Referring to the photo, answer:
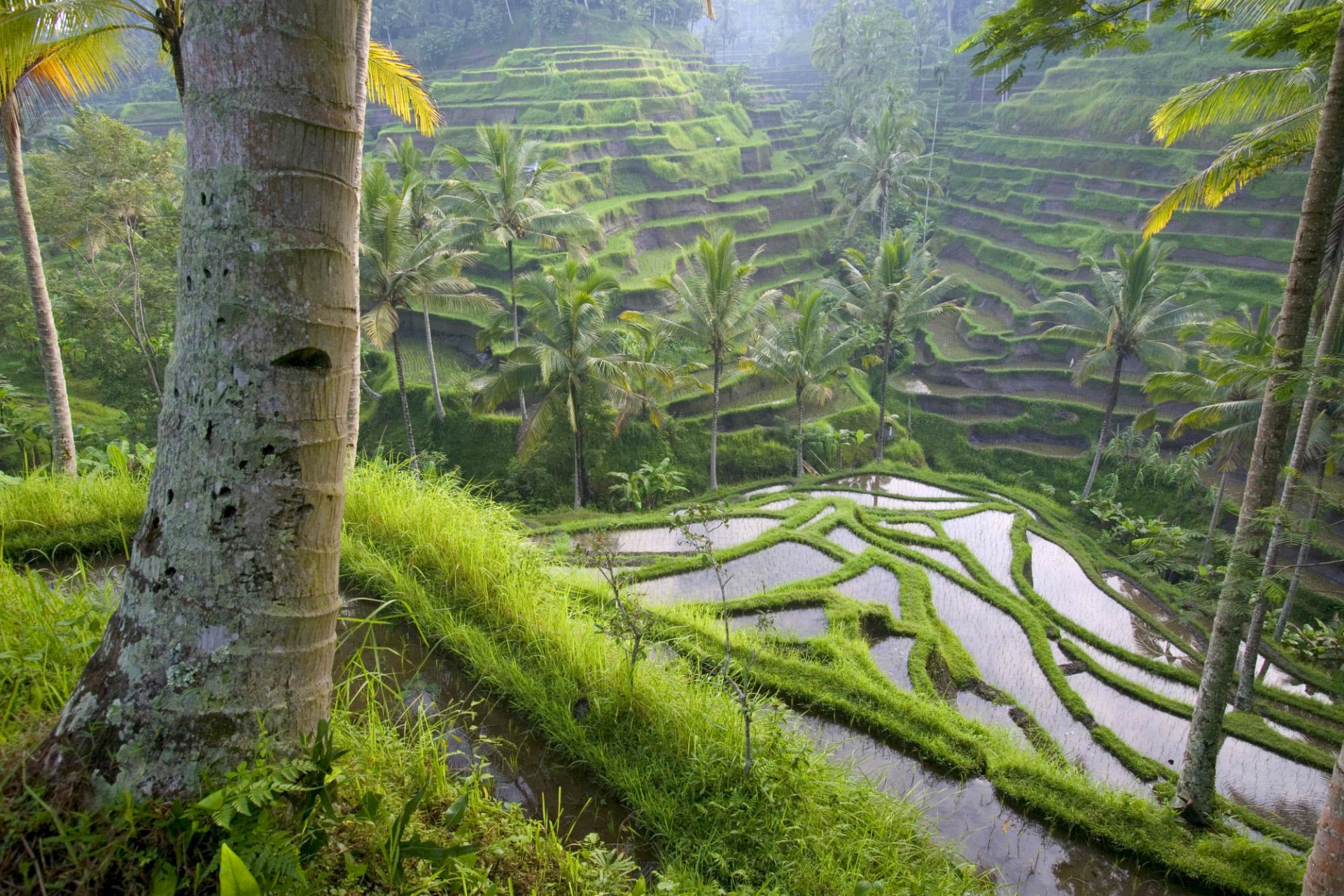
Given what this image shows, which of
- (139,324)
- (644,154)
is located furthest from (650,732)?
(644,154)

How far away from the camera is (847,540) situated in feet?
39.5

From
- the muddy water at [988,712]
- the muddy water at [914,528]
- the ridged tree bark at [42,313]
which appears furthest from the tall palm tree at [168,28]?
the muddy water at [914,528]

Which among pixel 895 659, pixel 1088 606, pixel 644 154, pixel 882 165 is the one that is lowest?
pixel 1088 606

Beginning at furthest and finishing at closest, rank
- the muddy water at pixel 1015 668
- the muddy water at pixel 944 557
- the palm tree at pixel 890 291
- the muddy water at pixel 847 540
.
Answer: the palm tree at pixel 890 291
the muddy water at pixel 847 540
the muddy water at pixel 944 557
the muddy water at pixel 1015 668

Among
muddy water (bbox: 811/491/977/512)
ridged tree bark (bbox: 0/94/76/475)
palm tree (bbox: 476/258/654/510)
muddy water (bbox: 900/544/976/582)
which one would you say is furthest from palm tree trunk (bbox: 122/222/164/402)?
muddy water (bbox: 900/544/976/582)

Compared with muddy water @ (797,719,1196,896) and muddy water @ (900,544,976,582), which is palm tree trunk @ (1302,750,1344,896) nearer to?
muddy water @ (797,719,1196,896)

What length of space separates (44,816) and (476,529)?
271 centimetres

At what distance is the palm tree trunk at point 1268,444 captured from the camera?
4.62 m

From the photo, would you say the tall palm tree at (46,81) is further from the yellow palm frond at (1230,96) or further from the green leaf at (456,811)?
the yellow palm frond at (1230,96)

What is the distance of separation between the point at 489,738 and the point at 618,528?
9.41m

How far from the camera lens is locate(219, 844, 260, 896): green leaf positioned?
4.68 feet

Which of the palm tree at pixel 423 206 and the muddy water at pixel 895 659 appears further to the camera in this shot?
the palm tree at pixel 423 206

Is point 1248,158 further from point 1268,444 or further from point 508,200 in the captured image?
point 508,200

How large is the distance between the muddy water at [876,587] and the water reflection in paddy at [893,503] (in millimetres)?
4391
